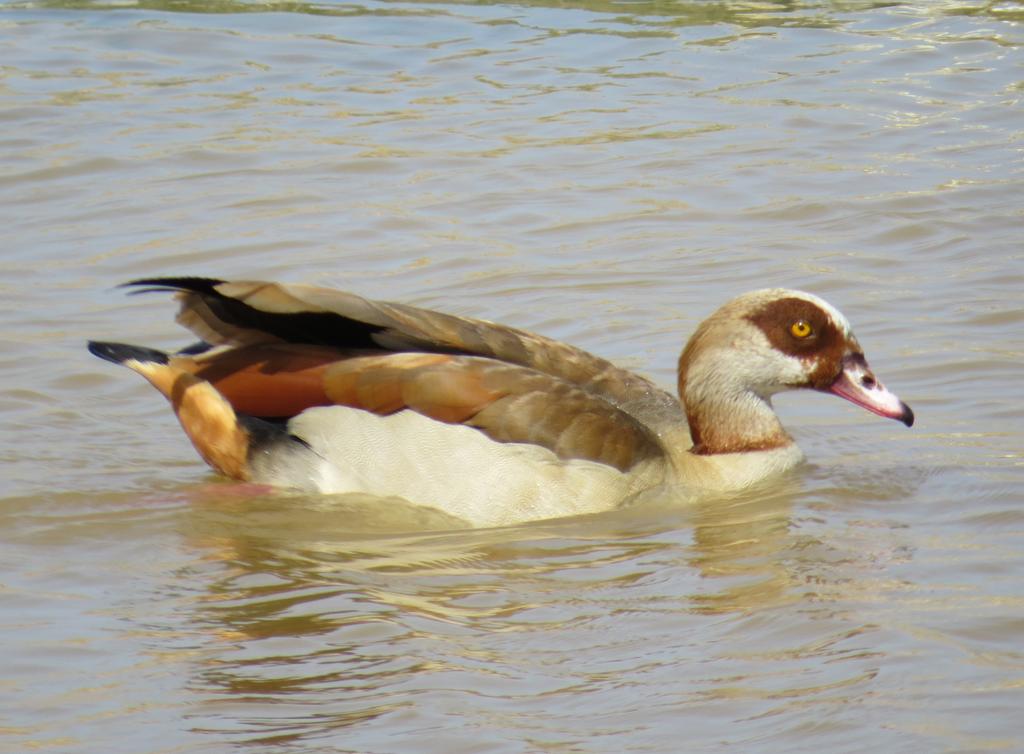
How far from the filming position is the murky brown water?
5203 mm

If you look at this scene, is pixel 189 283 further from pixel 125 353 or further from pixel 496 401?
pixel 496 401

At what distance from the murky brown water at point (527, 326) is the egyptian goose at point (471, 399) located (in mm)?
196

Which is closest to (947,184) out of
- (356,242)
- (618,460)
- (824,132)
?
(824,132)

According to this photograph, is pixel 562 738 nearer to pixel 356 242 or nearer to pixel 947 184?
pixel 356 242

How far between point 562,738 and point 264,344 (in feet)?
10.3

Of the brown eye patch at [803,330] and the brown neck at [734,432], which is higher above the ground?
the brown eye patch at [803,330]

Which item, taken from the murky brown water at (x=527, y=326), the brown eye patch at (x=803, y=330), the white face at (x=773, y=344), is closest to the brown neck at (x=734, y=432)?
the white face at (x=773, y=344)

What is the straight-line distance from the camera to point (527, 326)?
381 inches

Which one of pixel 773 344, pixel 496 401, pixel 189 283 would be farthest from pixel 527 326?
pixel 189 283

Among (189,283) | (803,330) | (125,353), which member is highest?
(189,283)

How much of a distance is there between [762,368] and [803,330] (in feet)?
0.79

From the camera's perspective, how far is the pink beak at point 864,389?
737cm

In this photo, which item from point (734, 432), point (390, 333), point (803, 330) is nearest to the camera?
point (390, 333)

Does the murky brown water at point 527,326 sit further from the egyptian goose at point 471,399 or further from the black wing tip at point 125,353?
the black wing tip at point 125,353
